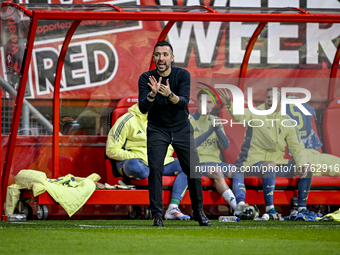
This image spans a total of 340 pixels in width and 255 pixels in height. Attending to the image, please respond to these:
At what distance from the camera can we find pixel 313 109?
687 cm

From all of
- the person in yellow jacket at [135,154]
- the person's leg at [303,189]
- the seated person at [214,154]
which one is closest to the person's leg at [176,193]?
the person in yellow jacket at [135,154]

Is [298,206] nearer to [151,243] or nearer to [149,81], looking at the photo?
[149,81]

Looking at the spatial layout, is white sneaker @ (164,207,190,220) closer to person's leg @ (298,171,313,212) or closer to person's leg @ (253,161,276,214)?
person's leg @ (253,161,276,214)

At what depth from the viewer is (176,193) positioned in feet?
18.6

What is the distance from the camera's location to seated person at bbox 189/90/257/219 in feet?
18.9

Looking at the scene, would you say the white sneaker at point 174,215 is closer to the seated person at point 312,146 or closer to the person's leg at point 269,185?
the person's leg at point 269,185

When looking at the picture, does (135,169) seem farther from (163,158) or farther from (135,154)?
(163,158)

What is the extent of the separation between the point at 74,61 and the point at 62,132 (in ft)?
2.87

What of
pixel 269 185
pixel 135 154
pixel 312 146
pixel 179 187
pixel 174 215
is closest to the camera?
pixel 174 215

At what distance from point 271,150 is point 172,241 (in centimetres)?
302

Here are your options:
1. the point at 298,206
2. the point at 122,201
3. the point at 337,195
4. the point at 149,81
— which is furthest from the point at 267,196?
the point at 149,81

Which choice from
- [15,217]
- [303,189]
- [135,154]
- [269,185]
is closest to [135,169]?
[135,154]

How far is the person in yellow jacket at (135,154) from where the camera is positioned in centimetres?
568

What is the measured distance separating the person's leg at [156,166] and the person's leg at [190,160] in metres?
0.09
